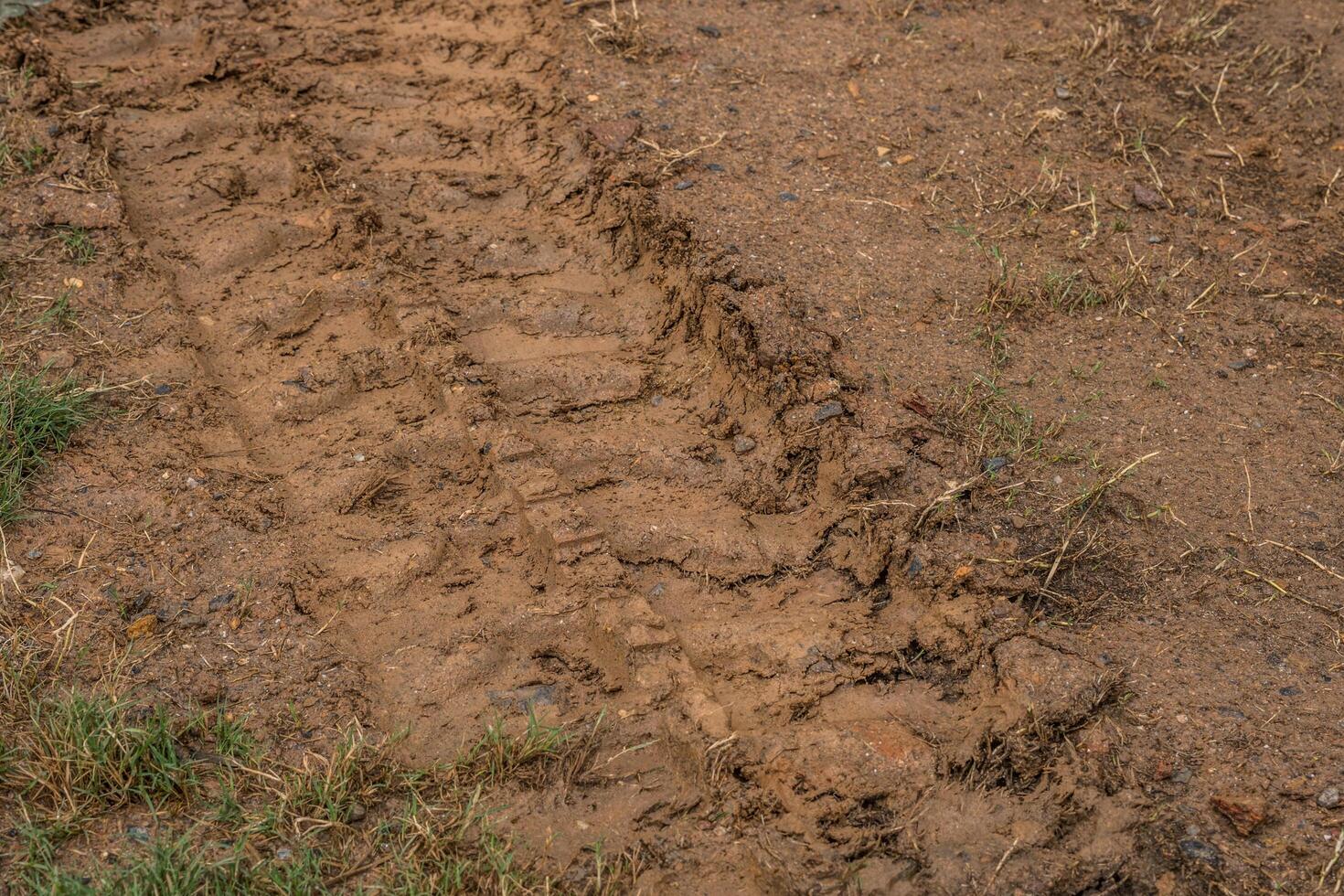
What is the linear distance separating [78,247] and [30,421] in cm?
79

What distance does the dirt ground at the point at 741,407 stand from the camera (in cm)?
274

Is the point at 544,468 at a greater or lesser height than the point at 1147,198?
lesser

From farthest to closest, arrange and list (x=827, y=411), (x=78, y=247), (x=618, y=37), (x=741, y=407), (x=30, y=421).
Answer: (x=618, y=37)
(x=78, y=247)
(x=741, y=407)
(x=827, y=411)
(x=30, y=421)

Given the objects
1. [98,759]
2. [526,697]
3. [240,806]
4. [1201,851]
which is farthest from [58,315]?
[1201,851]

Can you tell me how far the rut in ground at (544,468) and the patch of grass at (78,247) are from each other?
0.54 ft

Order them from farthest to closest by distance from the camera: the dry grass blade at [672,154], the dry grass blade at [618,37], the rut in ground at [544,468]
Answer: the dry grass blade at [618,37]
the dry grass blade at [672,154]
the rut in ground at [544,468]

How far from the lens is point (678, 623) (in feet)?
9.91

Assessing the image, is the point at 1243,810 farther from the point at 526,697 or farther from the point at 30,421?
the point at 30,421

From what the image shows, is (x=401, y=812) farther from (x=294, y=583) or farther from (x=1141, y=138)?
(x=1141, y=138)

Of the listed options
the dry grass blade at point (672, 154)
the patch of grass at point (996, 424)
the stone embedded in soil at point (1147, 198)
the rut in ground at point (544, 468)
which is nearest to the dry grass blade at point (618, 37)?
the rut in ground at point (544, 468)

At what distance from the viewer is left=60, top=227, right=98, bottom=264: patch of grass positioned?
3773 mm

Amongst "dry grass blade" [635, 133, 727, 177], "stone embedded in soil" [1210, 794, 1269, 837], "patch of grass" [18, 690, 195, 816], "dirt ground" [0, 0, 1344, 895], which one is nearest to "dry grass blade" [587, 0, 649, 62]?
"dirt ground" [0, 0, 1344, 895]

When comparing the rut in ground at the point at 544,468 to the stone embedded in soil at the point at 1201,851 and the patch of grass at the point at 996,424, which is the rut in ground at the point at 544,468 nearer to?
the stone embedded in soil at the point at 1201,851

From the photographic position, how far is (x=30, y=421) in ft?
10.7
